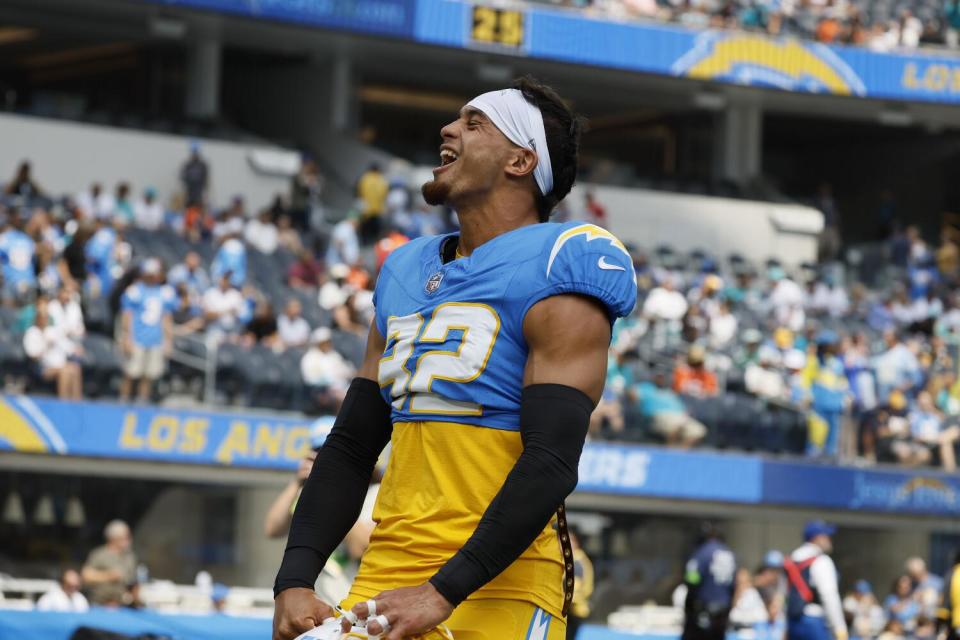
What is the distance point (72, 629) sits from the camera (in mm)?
9789

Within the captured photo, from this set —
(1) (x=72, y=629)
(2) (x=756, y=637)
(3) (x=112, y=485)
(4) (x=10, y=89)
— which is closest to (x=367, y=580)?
(1) (x=72, y=629)

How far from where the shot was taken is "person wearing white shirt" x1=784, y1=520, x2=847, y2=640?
12203mm

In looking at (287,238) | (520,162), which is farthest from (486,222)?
(287,238)

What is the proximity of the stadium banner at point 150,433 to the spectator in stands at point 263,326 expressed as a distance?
784 mm

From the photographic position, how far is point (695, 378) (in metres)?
20.4

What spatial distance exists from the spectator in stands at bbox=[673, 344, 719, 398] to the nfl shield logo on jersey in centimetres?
1689

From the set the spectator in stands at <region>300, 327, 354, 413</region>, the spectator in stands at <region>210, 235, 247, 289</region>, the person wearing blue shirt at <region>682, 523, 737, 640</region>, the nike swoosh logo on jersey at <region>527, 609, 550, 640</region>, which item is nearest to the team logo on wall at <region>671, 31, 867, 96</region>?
the spectator in stands at <region>210, 235, 247, 289</region>

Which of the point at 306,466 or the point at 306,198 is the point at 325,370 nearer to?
the point at 306,198

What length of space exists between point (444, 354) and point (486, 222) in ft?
1.02

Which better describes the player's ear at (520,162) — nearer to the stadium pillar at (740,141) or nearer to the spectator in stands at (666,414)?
the spectator in stands at (666,414)

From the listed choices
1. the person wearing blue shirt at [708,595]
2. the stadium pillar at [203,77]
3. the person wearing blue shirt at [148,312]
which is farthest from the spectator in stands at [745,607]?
the stadium pillar at [203,77]

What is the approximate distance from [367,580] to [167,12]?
24411mm

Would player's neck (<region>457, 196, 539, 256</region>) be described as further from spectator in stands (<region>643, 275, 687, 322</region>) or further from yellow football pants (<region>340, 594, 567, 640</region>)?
spectator in stands (<region>643, 275, 687, 322</region>)

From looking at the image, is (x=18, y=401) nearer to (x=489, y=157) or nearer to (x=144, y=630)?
(x=144, y=630)
